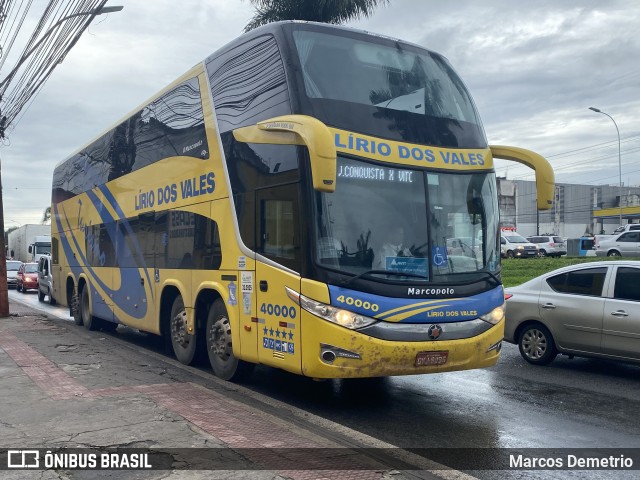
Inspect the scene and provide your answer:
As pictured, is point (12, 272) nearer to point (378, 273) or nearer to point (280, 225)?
point (280, 225)

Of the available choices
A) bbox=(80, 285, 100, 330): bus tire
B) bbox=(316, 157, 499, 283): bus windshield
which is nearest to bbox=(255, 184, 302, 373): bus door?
bbox=(316, 157, 499, 283): bus windshield

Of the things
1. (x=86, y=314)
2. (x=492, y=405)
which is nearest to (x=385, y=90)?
(x=492, y=405)

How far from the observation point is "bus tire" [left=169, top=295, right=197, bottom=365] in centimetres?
962

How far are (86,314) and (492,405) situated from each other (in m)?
11.0

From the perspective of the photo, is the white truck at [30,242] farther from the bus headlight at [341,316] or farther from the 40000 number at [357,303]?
the 40000 number at [357,303]

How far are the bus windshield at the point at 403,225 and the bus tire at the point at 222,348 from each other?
95.1 inches

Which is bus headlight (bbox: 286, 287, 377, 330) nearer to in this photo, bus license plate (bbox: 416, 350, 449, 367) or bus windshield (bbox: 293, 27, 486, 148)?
bus license plate (bbox: 416, 350, 449, 367)

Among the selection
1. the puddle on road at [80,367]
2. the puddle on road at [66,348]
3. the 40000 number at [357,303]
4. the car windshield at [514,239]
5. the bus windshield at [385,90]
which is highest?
the bus windshield at [385,90]

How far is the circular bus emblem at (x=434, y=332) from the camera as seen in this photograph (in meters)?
6.78

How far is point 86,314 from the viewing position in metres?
15.5

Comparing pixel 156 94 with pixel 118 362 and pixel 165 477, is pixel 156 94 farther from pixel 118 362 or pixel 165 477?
pixel 165 477

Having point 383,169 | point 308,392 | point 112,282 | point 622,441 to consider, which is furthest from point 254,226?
point 112,282

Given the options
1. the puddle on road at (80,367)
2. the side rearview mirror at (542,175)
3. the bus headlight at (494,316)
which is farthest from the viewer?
the puddle on road at (80,367)

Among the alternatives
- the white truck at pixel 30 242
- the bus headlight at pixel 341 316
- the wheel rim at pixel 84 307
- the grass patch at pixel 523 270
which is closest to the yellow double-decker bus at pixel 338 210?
the bus headlight at pixel 341 316
